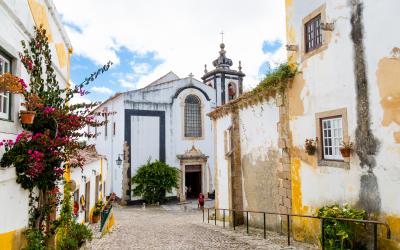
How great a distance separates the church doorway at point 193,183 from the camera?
25.1 metres


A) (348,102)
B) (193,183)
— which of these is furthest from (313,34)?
(193,183)

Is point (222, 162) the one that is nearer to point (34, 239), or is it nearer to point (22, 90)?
point (34, 239)

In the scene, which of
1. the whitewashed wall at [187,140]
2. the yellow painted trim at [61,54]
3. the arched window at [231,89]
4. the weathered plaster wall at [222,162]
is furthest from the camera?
the arched window at [231,89]

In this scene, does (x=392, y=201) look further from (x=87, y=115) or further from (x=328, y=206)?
(x=87, y=115)

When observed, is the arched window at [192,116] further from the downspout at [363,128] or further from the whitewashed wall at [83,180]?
the downspout at [363,128]

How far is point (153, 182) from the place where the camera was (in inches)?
869

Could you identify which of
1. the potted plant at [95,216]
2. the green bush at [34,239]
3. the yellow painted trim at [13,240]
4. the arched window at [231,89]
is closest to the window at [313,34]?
the green bush at [34,239]

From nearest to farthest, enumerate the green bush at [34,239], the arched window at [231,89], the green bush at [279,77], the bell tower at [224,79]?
1. the green bush at [34,239]
2. the green bush at [279,77]
3. the bell tower at [224,79]
4. the arched window at [231,89]

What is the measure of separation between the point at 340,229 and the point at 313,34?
4869 mm

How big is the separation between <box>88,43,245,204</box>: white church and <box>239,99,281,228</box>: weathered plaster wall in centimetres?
1146

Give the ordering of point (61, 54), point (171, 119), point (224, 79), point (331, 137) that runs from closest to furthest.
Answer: point (331, 137) < point (61, 54) < point (171, 119) < point (224, 79)

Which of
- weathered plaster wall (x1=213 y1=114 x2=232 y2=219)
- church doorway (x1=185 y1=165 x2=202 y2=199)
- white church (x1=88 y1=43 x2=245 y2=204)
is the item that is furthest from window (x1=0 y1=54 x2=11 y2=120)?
church doorway (x1=185 y1=165 x2=202 y2=199)

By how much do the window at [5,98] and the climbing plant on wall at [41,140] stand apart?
220 millimetres

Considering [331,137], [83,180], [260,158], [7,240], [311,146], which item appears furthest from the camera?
[83,180]
